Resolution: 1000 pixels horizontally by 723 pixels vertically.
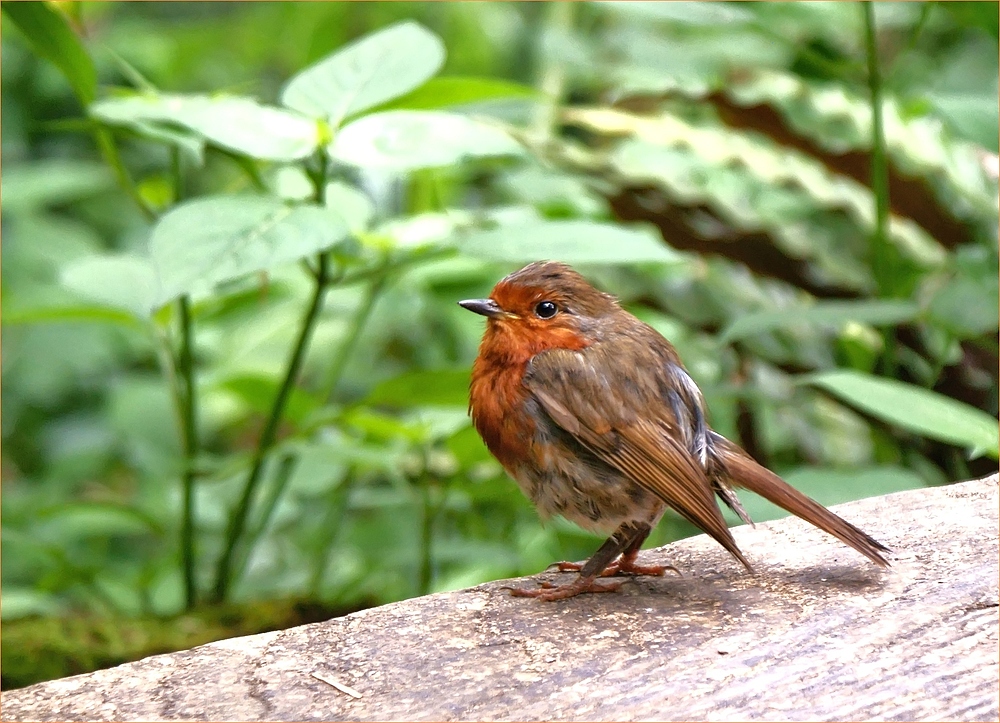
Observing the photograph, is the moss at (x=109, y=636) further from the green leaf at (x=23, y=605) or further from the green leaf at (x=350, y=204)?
the green leaf at (x=350, y=204)

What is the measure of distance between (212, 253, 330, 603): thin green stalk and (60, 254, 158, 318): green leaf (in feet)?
1.22

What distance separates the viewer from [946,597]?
1876mm

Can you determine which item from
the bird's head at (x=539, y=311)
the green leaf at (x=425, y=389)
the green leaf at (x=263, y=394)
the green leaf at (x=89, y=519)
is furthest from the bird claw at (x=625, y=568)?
the green leaf at (x=89, y=519)

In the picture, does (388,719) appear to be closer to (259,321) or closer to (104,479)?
(259,321)

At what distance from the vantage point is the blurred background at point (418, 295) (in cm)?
245

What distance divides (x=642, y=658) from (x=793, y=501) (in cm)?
42

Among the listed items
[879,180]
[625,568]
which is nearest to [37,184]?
[879,180]

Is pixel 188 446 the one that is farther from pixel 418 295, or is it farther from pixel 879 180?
pixel 879 180

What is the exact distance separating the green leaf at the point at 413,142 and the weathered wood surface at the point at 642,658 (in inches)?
34.5

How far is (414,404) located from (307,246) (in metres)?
0.75

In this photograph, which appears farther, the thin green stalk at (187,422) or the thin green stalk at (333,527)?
the thin green stalk at (333,527)

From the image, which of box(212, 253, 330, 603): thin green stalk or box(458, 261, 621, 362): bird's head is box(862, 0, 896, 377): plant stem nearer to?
box(458, 261, 621, 362): bird's head

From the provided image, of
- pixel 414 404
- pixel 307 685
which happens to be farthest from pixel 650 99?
pixel 307 685

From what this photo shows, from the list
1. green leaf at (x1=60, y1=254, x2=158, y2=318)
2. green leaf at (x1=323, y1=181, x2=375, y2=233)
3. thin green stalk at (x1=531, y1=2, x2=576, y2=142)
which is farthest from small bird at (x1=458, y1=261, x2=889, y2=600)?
thin green stalk at (x1=531, y1=2, x2=576, y2=142)
